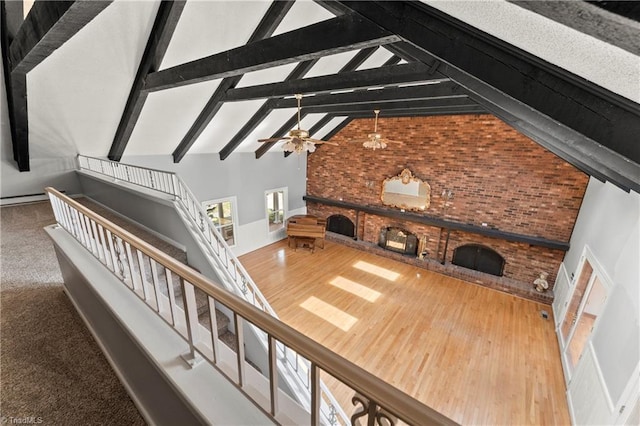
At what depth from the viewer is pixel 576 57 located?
765 millimetres

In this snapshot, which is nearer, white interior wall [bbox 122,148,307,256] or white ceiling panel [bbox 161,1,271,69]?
white ceiling panel [bbox 161,1,271,69]

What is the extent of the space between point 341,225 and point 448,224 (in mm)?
3368

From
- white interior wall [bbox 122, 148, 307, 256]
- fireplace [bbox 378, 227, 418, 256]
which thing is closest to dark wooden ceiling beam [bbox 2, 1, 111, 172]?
white interior wall [bbox 122, 148, 307, 256]

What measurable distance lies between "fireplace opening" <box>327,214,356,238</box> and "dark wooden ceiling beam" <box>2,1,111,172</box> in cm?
706

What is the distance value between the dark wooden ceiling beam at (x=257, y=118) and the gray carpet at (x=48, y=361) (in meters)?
4.04

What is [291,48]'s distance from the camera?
6.59 feet

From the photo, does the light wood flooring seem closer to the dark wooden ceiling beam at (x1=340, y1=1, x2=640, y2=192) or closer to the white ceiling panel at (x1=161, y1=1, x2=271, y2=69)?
the dark wooden ceiling beam at (x1=340, y1=1, x2=640, y2=192)

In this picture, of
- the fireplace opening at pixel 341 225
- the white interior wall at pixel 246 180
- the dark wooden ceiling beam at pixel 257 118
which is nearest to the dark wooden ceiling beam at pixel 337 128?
the white interior wall at pixel 246 180

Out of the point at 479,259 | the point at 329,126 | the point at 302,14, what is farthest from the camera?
the point at 329,126

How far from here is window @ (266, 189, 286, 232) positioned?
8281mm

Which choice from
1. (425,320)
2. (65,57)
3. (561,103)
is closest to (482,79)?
(561,103)

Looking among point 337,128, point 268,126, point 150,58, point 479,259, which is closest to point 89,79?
point 150,58

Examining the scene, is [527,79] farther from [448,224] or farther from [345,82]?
[448,224]

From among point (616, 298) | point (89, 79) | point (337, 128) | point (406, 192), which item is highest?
point (89, 79)
